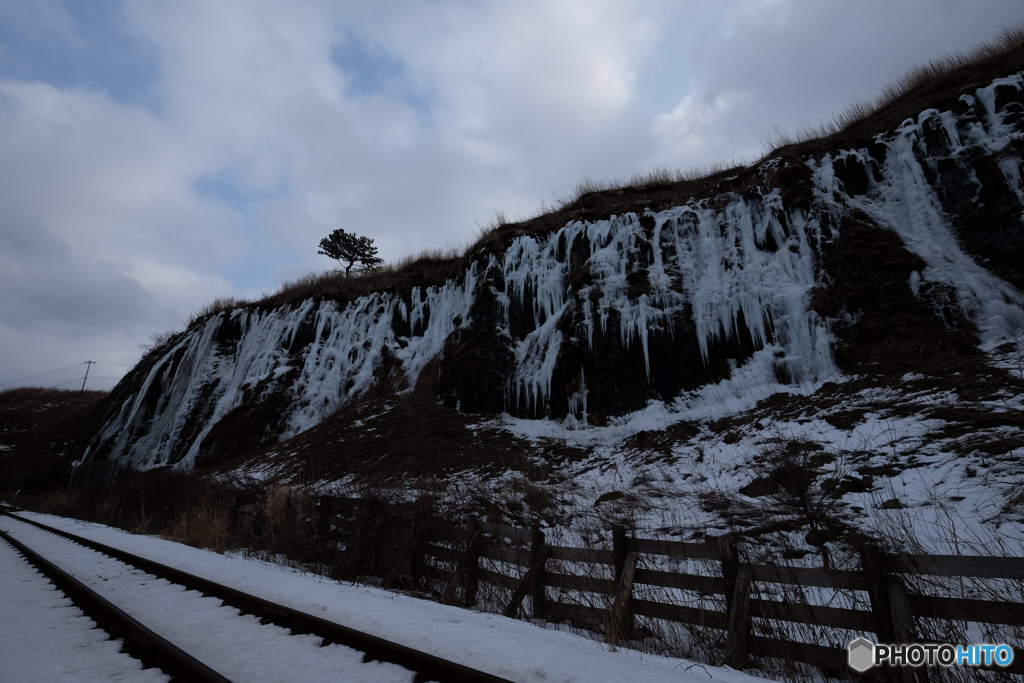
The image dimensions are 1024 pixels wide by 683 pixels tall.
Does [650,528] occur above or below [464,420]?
below

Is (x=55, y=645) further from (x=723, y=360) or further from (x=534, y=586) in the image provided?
(x=723, y=360)

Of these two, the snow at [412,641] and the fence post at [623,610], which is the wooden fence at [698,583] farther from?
the snow at [412,641]

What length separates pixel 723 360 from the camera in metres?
12.7

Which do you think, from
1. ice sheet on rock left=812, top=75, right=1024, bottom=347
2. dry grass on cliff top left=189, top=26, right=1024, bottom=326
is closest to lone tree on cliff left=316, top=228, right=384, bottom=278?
dry grass on cliff top left=189, top=26, right=1024, bottom=326

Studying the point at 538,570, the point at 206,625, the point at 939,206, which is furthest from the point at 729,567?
the point at 939,206

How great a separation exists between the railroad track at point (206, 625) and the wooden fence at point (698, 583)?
2.05 meters

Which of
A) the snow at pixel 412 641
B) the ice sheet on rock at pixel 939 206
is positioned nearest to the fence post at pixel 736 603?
the snow at pixel 412 641

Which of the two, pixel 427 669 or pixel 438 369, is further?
pixel 438 369

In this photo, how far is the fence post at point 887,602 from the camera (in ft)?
11.2

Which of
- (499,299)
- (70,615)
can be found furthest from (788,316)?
(70,615)

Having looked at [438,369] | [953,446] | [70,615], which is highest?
[438,369]

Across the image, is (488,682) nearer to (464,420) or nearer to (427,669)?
(427,669)

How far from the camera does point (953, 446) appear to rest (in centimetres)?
686

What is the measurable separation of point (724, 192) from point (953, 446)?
10.9 meters
